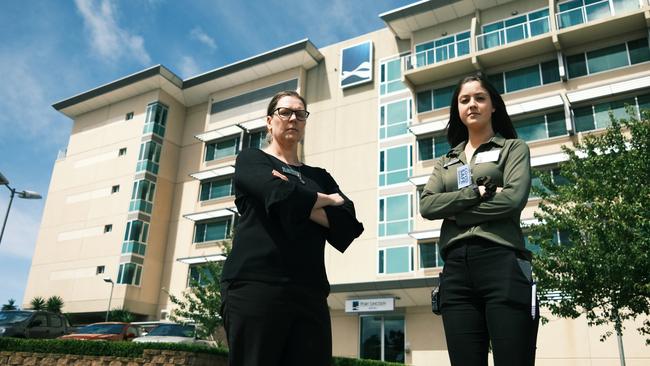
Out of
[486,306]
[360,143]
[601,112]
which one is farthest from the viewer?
[360,143]

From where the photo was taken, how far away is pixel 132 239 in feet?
116

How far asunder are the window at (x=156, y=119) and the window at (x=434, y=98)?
64.9ft

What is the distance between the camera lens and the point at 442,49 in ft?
95.3

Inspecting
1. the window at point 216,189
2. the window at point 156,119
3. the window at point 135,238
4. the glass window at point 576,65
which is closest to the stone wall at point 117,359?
the glass window at point 576,65

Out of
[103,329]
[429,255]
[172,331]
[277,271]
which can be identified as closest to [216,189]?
[429,255]

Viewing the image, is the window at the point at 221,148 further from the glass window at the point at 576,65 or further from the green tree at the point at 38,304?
the glass window at the point at 576,65

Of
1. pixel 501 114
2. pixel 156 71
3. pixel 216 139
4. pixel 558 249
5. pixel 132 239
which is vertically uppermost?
pixel 156 71

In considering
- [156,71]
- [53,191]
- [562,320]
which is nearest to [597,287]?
[562,320]

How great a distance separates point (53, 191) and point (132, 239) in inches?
447

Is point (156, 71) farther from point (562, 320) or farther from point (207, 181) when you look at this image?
point (562, 320)

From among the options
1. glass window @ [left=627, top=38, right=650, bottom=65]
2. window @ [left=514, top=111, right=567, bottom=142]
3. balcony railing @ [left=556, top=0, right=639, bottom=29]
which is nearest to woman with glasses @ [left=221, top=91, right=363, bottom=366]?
window @ [left=514, top=111, right=567, bottom=142]

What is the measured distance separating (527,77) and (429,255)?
10504 millimetres

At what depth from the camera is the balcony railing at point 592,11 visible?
24500 mm

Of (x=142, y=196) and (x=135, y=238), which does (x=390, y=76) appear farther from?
(x=135, y=238)
